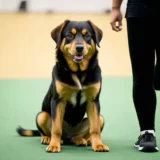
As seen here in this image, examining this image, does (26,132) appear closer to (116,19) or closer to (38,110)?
(116,19)

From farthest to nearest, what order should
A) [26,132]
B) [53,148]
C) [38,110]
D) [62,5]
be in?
[62,5] < [38,110] < [26,132] < [53,148]

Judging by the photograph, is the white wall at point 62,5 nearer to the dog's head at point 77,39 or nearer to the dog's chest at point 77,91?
the dog's head at point 77,39

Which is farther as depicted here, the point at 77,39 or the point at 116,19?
the point at 116,19

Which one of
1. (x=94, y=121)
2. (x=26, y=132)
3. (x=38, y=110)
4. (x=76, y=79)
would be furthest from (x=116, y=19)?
(x=38, y=110)

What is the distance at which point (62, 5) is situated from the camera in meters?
11.7

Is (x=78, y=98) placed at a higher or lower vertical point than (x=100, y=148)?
higher

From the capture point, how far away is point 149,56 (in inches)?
147

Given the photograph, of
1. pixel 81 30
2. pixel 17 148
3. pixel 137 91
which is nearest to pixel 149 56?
pixel 137 91

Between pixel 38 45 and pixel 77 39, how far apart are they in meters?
7.62

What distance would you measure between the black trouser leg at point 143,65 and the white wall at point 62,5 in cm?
795

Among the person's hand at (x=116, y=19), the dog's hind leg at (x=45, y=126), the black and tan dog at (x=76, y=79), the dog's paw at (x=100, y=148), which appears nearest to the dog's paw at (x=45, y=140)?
the dog's hind leg at (x=45, y=126)

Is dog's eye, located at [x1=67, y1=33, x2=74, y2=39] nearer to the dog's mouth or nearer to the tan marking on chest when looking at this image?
the dog's mouth

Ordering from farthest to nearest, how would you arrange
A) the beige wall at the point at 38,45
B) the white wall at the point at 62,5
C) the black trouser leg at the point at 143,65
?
the white wall at the point at 62,5 → the beige wall at the point at 38,45 → the black trouser leg at the point at 143,65

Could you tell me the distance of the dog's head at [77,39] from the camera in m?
3.72
